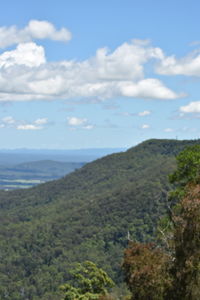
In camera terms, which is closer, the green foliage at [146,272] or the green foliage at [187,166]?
the green foliage at [146,272]

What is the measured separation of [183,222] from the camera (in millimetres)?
17219

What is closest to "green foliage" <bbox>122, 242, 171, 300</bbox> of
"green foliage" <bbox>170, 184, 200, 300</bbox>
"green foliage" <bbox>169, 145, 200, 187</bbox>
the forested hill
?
"green foliage" <bbox>170, 184, 200, 300</bbox>

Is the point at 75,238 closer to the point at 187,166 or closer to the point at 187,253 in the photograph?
the point at 187,166

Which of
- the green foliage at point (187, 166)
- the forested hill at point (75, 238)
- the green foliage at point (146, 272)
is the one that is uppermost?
the green foliage at point (187, 166)

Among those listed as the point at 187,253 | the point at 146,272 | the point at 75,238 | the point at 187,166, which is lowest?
the point at 75,238

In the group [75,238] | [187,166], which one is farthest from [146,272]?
[75,238]

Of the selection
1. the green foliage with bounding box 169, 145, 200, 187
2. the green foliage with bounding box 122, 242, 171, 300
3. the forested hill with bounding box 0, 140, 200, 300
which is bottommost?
the forested hill with bounding box 0, 140, 200, 300

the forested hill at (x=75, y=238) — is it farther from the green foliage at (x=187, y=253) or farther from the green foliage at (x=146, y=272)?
the green foliage at (x=187, y=253)

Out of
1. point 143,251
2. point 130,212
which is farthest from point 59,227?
point 143,251

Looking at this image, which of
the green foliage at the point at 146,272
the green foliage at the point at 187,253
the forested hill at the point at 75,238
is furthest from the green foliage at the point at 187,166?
the forested hill at the point at 75,238

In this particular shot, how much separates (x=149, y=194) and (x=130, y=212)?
33.7 ft

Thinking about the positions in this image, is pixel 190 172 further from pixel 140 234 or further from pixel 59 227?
pixel 59 227

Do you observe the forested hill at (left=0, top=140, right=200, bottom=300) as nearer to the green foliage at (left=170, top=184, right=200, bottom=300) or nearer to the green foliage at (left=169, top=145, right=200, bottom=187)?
the green foliage at (left=169, top=145, right=200, bottom=187)

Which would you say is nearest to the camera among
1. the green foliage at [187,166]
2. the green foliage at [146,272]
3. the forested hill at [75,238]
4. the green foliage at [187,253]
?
the green foliage at [187,253]
